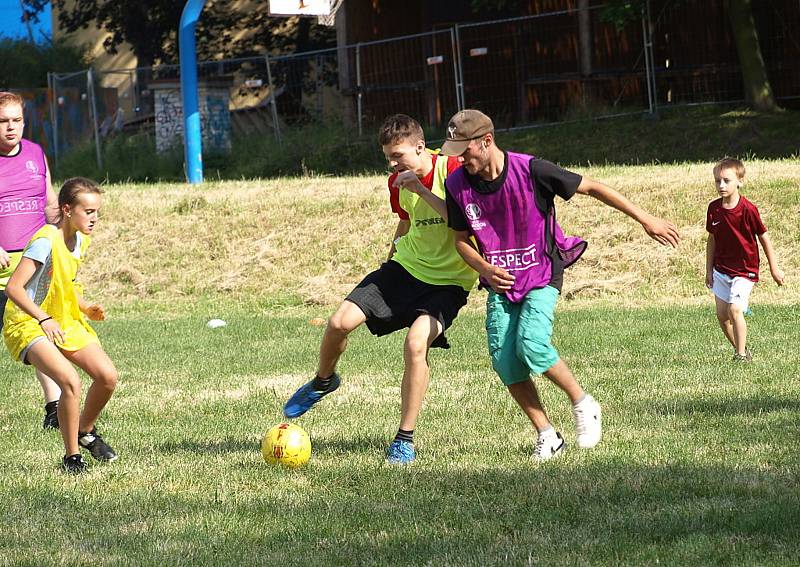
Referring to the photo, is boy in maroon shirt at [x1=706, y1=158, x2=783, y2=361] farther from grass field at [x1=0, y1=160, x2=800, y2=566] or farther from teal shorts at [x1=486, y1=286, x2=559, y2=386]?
teal shorts at [x1=486, y1=286, x2=559, y2=386]

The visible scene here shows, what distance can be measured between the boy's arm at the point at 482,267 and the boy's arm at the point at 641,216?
1.94 feet

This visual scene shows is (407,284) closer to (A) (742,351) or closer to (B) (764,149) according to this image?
(A) (742,351)

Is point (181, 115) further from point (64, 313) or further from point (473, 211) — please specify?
point (473, 211)

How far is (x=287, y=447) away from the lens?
6.46m

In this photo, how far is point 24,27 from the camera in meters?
40.9

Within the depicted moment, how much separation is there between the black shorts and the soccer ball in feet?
2.42

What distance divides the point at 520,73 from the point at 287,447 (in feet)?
58.9

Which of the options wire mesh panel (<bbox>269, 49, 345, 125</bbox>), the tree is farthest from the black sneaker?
wire mesh panel (<bbox>269, 49, 345, 125</bbox>)

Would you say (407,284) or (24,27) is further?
(24,27)

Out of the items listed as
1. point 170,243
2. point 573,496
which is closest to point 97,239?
point 170,243

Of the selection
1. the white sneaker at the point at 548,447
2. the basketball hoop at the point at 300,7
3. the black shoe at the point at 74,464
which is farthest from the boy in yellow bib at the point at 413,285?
the basketball hoop at the point at 300,7

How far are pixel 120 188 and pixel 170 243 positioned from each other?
12.6ft

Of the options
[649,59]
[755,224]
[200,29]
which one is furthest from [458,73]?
[200,29]

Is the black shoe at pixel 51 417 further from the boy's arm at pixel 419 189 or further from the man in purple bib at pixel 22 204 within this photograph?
the boy's arm at pixel 419 189
